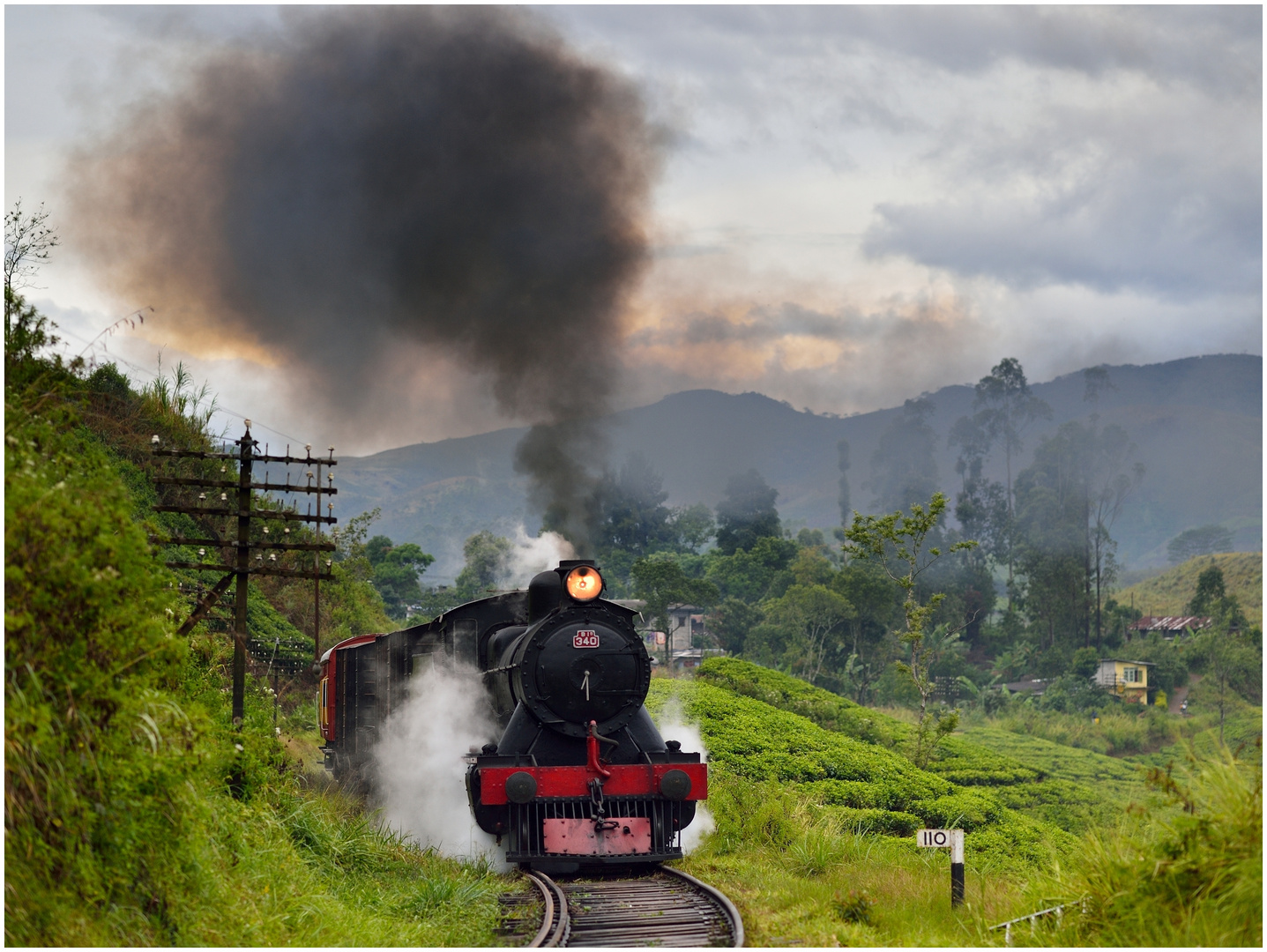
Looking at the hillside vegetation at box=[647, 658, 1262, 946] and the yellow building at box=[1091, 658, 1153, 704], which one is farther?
the yellow building at box=[1091, 658, 1153, 704]

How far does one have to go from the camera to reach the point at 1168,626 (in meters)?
74.2

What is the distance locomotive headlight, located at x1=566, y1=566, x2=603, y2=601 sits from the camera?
13375 millimetres

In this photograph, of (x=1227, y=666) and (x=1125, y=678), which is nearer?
(x=1227, y=666)

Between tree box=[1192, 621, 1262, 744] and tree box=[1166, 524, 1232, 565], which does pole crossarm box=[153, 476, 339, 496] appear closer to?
tree box=[1192, 621, 1262, 744]

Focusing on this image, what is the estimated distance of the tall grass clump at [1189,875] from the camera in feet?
23.1

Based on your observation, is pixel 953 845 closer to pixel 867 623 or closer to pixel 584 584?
pixel 584 584

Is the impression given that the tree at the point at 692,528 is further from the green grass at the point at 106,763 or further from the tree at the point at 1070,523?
the green grass at the point at 106,763

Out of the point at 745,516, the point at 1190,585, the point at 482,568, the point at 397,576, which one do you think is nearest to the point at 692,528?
the point at 745,516

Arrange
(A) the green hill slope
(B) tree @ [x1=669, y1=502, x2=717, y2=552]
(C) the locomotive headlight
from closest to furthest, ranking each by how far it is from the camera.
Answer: (C) the locomotive headlight, (A) the green hill slope, (B) tree @ [x1=669, y1=502, x2=717, y2=552]

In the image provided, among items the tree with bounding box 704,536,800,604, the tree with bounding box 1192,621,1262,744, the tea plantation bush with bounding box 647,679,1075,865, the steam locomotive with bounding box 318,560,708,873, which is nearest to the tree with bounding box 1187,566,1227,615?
the tree with bounding box 1192,621,1262,744

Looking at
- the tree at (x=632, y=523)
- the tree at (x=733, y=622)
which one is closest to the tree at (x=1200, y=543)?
the tree at (x=632, y=523)

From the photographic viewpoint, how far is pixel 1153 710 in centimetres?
5975

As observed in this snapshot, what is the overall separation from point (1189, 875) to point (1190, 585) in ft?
327

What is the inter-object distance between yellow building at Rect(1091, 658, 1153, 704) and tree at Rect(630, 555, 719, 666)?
23799mm
